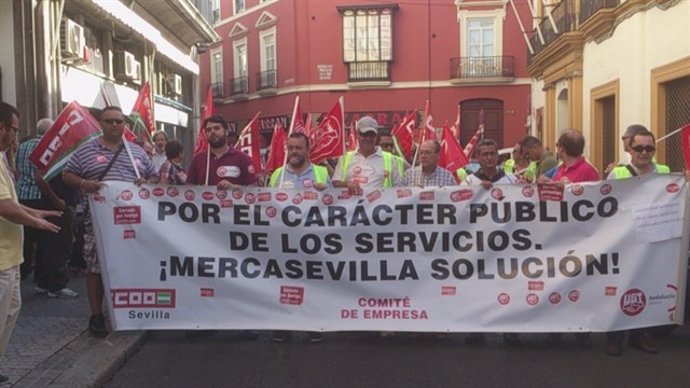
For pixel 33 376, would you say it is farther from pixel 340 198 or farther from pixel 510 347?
pixel 510 347

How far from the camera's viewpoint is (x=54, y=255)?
767 cm

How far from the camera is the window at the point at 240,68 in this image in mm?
40250

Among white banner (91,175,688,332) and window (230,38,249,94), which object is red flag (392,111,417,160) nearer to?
white banner (91,175,688,332)

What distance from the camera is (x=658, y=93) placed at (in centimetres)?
1346

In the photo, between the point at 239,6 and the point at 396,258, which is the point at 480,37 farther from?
the point at 396,258

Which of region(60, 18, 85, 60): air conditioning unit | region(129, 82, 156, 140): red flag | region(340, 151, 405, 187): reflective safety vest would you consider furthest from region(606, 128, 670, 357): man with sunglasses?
region(60, 18, 85, 60): air conditioning unit

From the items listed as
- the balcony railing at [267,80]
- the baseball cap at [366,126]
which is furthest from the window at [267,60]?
the baseball cap at [366,126]

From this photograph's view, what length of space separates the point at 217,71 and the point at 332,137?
35.5m

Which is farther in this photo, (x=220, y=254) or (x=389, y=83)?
(x=389, y=83)

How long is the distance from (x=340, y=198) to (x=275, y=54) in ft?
107

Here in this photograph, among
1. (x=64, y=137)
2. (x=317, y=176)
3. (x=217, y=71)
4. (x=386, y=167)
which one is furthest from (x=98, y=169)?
(x=217, y=71)

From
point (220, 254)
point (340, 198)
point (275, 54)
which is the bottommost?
point (220, 254)

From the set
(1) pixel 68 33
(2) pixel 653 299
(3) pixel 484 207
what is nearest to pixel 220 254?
(3) pixel 484 207

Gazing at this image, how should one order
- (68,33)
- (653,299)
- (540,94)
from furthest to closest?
(540,94), (68,33), (653,299)
